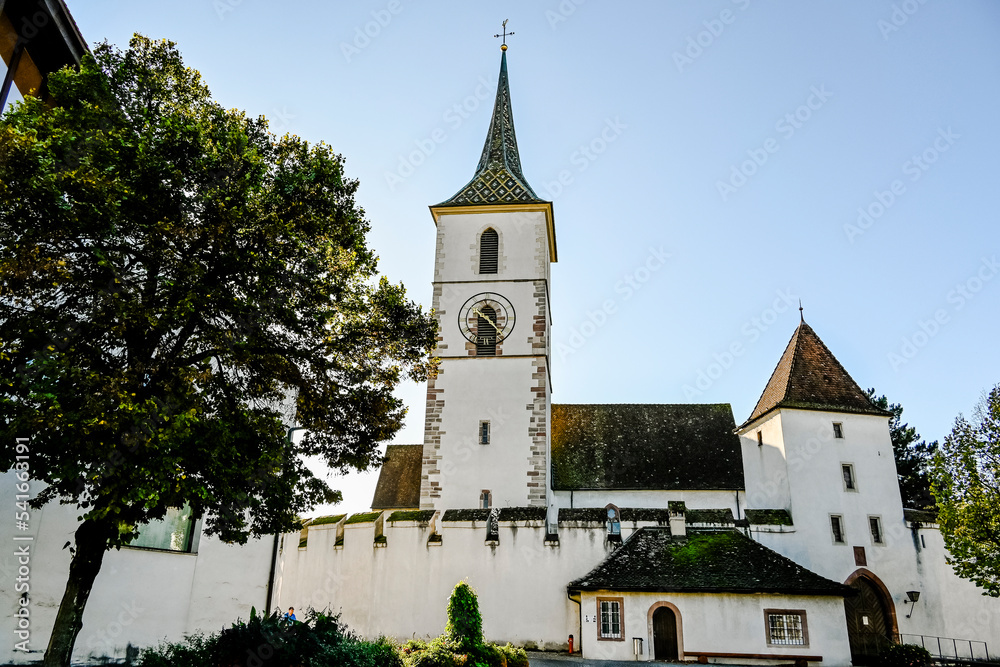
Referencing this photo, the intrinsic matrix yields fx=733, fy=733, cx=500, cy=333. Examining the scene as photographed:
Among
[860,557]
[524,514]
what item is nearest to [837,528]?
[860,557]

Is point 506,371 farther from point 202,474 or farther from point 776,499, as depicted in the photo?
point 202,474

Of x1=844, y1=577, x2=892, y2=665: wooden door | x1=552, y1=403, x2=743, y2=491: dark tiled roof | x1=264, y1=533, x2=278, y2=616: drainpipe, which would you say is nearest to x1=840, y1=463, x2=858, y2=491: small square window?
x1=844, y1=577, x2=892, y2=665: wooden door

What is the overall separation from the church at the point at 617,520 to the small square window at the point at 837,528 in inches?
2.8

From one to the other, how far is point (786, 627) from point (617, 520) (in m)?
5.14

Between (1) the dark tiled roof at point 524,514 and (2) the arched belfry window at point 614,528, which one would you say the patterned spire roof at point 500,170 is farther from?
(2) the arched belfry window at point 614,528

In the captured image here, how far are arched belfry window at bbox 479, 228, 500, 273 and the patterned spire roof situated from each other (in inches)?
56.4

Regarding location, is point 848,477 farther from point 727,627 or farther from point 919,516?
point 727,627

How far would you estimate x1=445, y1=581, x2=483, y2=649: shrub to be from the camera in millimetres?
15266

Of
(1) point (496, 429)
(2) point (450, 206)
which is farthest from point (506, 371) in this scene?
(2) point (450, 206)

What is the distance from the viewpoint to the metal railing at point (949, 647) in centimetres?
2162

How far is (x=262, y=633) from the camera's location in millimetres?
11648

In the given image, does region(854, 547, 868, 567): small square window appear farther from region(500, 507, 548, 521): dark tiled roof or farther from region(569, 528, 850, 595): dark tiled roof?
region(500, 507, 548, 521): dark tiled roof

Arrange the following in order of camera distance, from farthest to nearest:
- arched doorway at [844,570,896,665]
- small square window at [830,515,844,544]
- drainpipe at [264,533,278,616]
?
small square window at [830,515,844,544]
arched doorway at [844,570,896,665]
drainpipe at [264,533,278,616]

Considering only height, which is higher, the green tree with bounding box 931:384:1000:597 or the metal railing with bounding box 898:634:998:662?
the green tree with bounding box 931:384:1000:597
